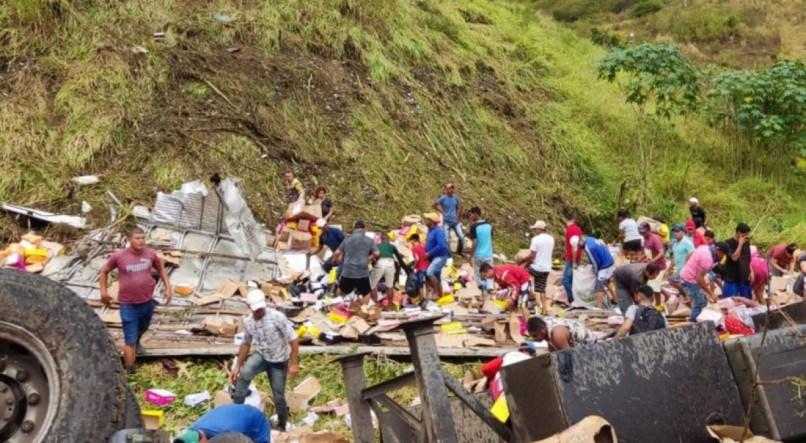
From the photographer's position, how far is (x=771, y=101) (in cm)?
1548

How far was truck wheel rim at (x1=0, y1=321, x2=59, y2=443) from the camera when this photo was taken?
327 cm

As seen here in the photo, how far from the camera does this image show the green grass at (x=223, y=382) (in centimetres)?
599

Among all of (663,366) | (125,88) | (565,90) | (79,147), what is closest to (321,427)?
(663,366)

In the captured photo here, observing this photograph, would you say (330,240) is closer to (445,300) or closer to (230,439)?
(445,300)

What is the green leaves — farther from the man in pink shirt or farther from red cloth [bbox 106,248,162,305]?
red cloth [bbox 106,248,162,305]

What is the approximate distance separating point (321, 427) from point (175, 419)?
1242 mm

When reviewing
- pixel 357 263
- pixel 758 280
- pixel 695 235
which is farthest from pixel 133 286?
pixel 695 235

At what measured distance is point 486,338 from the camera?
25.5 feet

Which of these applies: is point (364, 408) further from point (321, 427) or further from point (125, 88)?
point (125, 88)

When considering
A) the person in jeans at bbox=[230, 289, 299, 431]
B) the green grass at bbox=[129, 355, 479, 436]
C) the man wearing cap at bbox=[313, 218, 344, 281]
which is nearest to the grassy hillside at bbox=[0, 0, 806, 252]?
the man wearing cap at bbox=[313, 218, 344, 281]

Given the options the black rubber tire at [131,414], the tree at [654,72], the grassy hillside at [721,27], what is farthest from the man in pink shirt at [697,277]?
the grassy hillside at [721,27]

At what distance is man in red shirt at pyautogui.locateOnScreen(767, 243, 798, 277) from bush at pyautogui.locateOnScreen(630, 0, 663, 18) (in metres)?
27.3

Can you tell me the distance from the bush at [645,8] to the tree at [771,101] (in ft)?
68.6

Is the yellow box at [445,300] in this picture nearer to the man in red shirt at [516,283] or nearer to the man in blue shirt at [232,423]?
the man in red shirt at [516,283]
